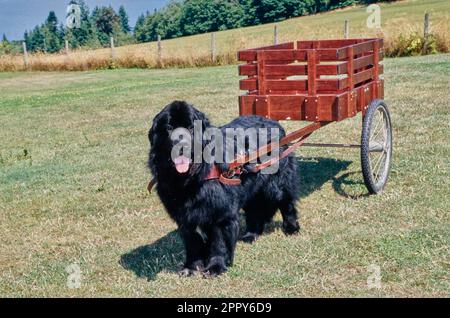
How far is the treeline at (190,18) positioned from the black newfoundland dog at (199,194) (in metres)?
64.1

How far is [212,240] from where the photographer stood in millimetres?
5203

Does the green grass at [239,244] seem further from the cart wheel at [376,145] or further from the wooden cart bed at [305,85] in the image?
the wooden cart bed at [305,85]

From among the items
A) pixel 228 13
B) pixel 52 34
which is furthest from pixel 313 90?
pixel 52 34

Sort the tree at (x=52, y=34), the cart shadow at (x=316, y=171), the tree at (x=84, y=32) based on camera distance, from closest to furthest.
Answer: the cart shadow at (x=316, y=171), the tree at (x=84, y=32), the tree at (x=52, y=34)

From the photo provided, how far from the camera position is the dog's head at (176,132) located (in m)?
4.56

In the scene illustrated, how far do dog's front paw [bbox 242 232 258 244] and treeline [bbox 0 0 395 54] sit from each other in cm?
6385

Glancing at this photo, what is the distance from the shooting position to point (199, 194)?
16.3 ft

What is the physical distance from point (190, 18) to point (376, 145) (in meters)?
91.4

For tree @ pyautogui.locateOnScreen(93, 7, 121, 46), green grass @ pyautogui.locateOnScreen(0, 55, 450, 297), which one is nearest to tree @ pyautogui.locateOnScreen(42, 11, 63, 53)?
tree @ pyautogui.locateOnScreen(93, 7, 121, 46)

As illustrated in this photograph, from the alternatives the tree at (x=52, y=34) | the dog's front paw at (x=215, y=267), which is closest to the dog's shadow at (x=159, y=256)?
the dog's front paw at (x=215, y=267)

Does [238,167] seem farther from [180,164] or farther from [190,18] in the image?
[190,18]

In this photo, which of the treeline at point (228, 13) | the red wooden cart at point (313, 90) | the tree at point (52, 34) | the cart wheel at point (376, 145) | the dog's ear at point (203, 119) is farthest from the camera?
the tree at point (52, 34)

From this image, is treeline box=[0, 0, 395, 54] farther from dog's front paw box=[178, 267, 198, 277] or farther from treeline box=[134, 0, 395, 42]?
dog's front paw box=[178, 267, 198, 277]

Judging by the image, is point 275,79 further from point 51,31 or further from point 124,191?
point 51,31
